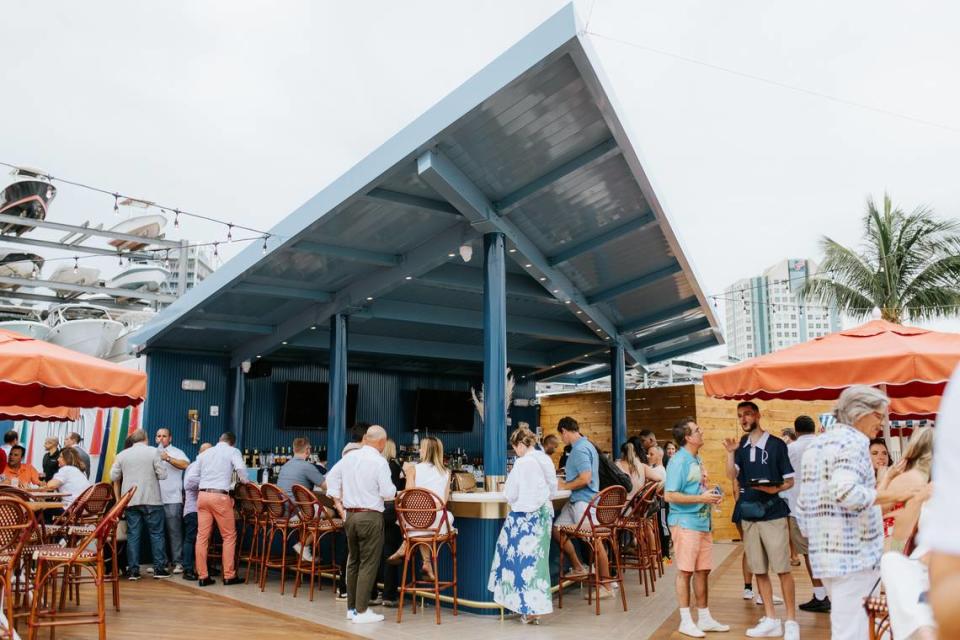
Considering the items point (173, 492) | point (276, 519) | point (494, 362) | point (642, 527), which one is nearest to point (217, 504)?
point (276, 519)

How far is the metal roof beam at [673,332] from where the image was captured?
13352 millimetres

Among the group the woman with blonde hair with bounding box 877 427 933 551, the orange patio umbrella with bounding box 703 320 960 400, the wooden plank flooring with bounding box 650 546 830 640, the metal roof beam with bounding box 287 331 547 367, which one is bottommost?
the wooden plank flooring with bounding box 650 546 830 640

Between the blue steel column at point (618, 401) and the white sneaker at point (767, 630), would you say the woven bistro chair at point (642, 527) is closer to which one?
the white sneaker at point (767, 630)

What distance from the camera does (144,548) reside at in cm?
982

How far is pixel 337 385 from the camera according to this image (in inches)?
430

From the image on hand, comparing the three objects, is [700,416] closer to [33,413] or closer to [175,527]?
[175,527]

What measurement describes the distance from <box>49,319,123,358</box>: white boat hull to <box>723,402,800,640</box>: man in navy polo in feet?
47.2

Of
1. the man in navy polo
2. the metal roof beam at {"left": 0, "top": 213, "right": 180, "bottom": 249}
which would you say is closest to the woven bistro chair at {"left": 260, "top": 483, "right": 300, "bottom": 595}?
the man in navy polo

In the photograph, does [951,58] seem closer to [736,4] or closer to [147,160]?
[736,4]

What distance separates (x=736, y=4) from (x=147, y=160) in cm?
2569

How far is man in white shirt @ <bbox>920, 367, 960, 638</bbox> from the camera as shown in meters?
0.89

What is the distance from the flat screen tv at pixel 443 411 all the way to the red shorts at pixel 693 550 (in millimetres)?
9920

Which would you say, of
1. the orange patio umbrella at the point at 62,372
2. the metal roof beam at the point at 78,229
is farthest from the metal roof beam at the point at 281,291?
the metal roof beam at the point at 78,229

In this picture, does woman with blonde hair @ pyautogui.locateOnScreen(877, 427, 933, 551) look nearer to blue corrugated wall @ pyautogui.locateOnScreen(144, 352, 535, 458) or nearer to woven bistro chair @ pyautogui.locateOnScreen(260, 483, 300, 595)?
woven bistro chair @ pyautogui.locateOnScreen(260, 483, 300, 595)
